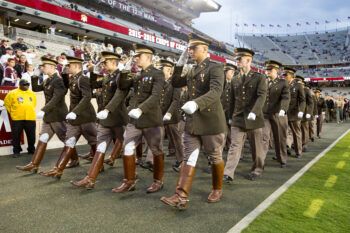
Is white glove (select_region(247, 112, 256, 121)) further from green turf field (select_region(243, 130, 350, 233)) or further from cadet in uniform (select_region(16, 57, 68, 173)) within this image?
cadet in uniform (select_region(16, 57, 68, 173))

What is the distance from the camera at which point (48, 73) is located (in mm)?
6332

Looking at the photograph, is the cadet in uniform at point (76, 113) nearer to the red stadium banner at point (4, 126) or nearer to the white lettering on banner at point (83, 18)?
the red stadium banner at point (4, 126)

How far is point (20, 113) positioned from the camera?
8242 millimetres

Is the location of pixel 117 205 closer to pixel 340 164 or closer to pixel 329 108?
pixel 340 164

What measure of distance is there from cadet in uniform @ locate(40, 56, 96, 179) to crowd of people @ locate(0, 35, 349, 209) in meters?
0.02

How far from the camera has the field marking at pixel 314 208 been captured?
12.9ft

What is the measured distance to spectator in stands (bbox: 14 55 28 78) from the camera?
11.6m

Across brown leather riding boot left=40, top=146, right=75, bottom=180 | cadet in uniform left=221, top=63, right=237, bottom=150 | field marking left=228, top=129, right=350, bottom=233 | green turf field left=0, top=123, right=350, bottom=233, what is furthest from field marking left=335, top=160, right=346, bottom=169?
brown leather riding boot left=40, top=146, right=75, bottom=180

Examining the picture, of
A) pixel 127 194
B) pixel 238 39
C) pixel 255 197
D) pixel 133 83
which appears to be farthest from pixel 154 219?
pixel 238 39

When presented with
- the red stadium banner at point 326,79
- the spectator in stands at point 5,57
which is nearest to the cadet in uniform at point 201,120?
the spectator in stands at point 5,57

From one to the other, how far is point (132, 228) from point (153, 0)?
44983mm

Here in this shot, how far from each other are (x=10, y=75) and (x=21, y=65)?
1.68 meters

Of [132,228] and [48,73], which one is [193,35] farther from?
[48,73]

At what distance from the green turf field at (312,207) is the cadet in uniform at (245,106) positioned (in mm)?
1014
